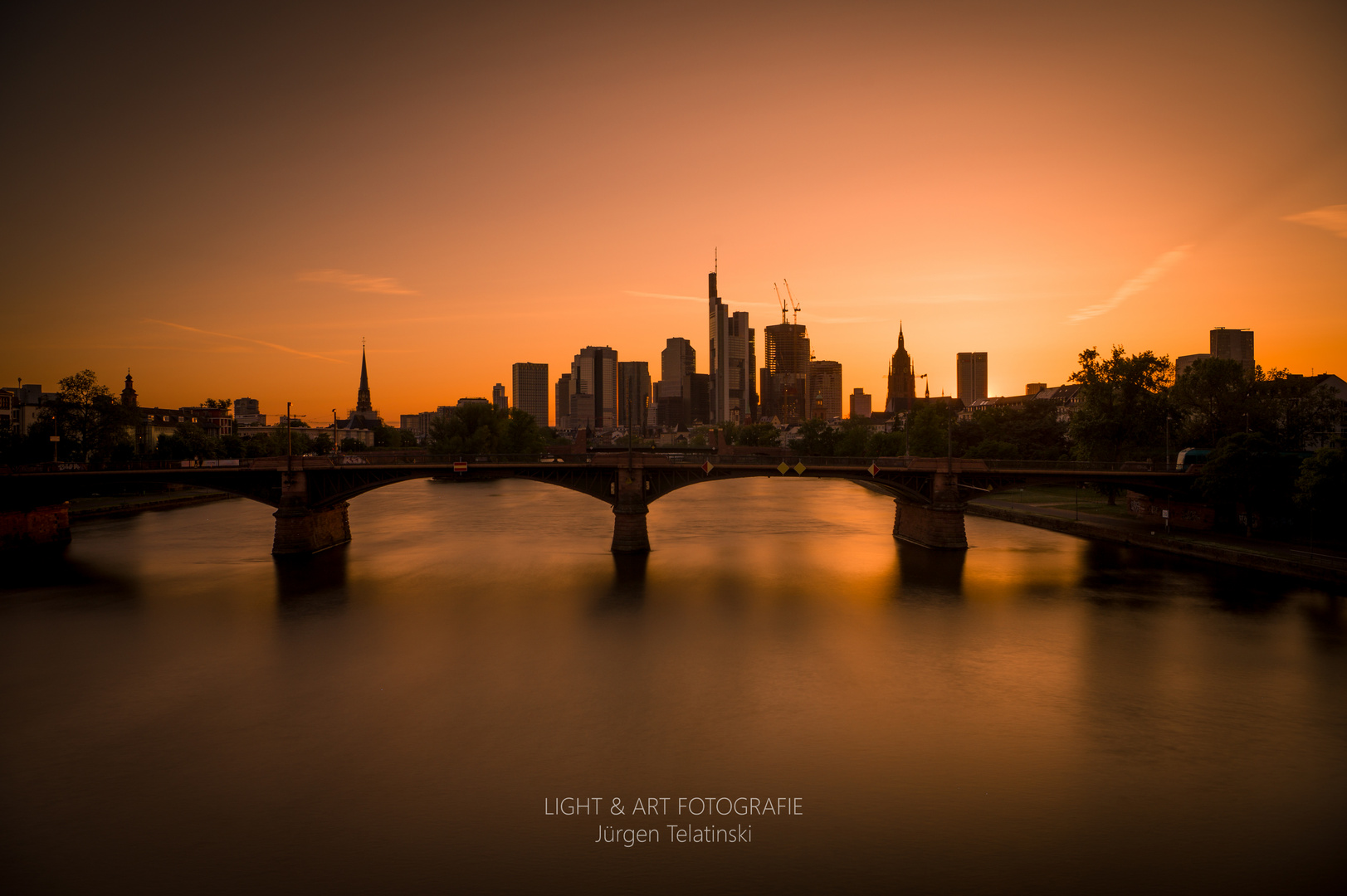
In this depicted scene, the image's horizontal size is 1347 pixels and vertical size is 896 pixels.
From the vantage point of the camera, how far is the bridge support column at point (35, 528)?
5628cm

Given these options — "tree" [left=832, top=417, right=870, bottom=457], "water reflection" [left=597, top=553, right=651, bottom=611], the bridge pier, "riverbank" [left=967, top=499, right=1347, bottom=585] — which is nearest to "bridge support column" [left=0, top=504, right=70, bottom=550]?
"water reflection" [left=597, top=553, right=651, bottom=611]

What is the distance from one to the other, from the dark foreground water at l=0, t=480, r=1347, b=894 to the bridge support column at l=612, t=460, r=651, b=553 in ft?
32.2

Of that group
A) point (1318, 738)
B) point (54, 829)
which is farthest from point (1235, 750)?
point (54, 829)

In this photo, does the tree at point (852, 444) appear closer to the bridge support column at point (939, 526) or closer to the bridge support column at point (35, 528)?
the bridge support column at point (939, 526)

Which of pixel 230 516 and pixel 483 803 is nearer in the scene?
pixel 483 803

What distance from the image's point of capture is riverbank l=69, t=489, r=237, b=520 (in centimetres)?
7827

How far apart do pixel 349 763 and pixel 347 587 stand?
1041 inches

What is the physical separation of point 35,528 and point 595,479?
48.1m

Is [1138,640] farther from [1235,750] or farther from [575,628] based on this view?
[575,628]

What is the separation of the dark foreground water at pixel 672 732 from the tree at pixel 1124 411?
29.5 metres

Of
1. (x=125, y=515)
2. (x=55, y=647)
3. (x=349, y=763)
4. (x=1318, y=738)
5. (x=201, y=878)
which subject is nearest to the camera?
(x=201, y=878)

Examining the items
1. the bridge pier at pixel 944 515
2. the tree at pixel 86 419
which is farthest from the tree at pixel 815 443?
the tree at pixel 86 419

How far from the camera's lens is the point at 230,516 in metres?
81.1

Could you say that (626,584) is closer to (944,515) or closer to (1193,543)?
(944,515)
